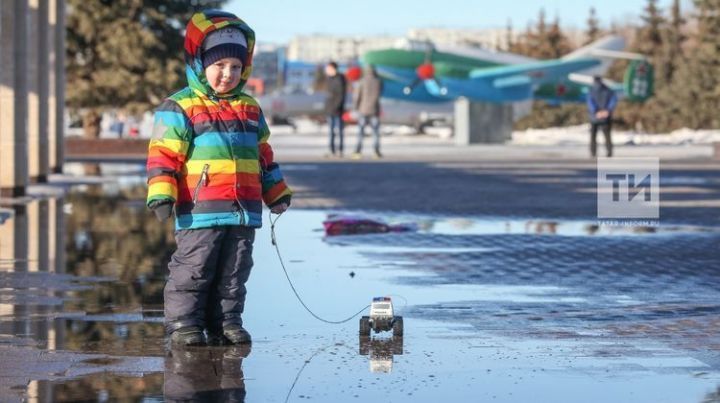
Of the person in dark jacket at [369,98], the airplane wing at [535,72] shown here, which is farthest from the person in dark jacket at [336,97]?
the airplane wing at [535,72]

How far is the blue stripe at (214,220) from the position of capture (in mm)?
9023

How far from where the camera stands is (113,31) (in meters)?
43.9

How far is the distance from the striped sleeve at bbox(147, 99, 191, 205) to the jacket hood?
20cm

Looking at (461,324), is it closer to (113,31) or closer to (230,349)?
(230,349)

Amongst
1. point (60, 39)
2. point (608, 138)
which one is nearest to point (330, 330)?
point (60, 39)

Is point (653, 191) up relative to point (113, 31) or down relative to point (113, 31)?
down

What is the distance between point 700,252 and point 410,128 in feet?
263

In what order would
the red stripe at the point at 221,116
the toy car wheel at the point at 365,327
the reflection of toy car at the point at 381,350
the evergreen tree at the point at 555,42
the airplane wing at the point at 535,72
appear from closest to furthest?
1. the reflection of toy car at the point at 381,350
2. the red stripe at the point at 221,116
3. the toy car wheel at the point at 365,327
4. the airplane wing at the point at 535,72
5. the evergreen tree at the point at 555,42

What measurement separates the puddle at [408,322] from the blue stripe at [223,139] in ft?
3.30

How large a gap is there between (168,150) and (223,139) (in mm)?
293

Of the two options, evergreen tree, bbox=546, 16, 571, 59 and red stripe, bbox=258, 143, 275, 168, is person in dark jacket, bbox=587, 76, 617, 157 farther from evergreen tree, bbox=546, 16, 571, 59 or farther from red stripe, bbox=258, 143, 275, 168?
evergreen tree, bbox=546, 16, 571, 59

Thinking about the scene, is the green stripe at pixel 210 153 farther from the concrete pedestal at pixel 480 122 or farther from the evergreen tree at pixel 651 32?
the evergreen tree at pixel 651 32

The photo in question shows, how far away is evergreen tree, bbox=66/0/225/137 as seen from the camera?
43531mm

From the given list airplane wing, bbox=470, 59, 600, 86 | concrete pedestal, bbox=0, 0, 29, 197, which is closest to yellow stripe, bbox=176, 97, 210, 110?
concrete pedestal, bbox=0, 0, 29, 197
